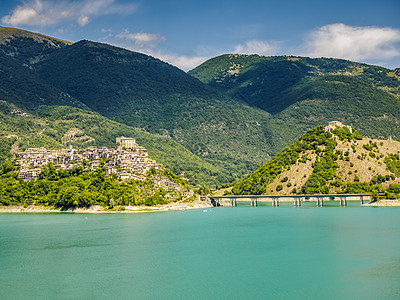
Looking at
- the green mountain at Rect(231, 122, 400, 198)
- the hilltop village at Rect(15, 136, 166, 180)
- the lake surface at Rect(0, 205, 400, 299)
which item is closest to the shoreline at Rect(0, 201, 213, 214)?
the hilltop village at Rect(15, 136, 166, 180)

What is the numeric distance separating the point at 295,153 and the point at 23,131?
319 ft

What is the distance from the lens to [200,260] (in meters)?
53.8

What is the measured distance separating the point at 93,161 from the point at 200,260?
83790 millimetres

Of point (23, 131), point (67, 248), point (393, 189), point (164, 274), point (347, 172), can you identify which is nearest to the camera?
point (164, 274)

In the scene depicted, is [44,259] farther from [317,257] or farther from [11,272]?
[317,257]

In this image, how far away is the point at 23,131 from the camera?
18738 cm

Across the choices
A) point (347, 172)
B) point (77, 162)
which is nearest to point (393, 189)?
point (347, 172)

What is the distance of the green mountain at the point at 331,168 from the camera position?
14188 cm

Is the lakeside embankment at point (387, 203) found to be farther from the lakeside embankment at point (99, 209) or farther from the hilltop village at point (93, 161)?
the hilltop village at point (93, 161)

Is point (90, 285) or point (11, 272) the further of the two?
point (11, 272)

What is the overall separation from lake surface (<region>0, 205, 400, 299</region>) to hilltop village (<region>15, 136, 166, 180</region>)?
40.7 m

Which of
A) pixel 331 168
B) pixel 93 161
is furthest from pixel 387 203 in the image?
pixel 93 161

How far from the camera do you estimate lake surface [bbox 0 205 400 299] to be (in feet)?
135

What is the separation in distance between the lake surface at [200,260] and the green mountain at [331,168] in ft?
192
